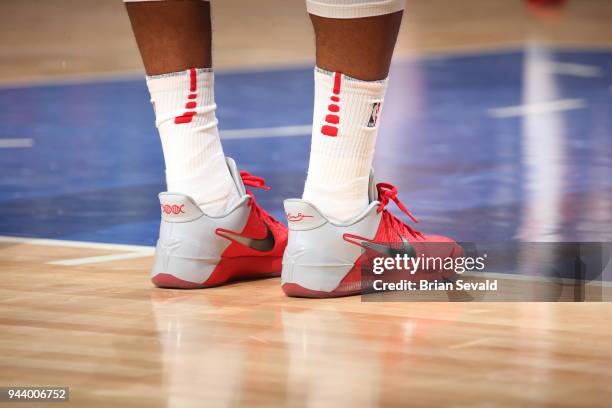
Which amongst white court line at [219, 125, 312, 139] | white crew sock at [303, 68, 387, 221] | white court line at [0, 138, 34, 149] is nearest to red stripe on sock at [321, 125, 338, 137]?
white crew sock at [303, 68, 387, 221]

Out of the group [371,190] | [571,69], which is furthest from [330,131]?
[571,69]

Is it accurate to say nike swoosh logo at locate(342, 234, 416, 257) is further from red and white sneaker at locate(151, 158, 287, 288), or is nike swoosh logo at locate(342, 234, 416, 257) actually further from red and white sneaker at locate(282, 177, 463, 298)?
red and white sneaker at locate(151, 158, 287, 288)

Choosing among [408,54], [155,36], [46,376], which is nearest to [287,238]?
[155,36]

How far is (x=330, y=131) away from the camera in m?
1.86

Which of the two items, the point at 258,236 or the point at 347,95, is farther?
the point at 258,236

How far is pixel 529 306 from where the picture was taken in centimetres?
177

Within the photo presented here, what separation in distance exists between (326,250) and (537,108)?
236 centimetres

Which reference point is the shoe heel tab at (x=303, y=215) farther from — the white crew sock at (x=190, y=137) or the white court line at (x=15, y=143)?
the white court line at (x=15, y=143)

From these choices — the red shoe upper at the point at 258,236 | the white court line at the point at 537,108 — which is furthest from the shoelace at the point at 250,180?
the white court line at the point at 537,108

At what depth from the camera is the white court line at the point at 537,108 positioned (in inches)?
157

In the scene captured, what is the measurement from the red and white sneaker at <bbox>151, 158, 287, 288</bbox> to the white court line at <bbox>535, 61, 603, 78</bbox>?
3.09 metres

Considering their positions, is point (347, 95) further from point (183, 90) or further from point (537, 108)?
point (537, 108)

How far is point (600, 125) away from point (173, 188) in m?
2.11

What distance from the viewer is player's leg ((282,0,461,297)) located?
6.00ft
